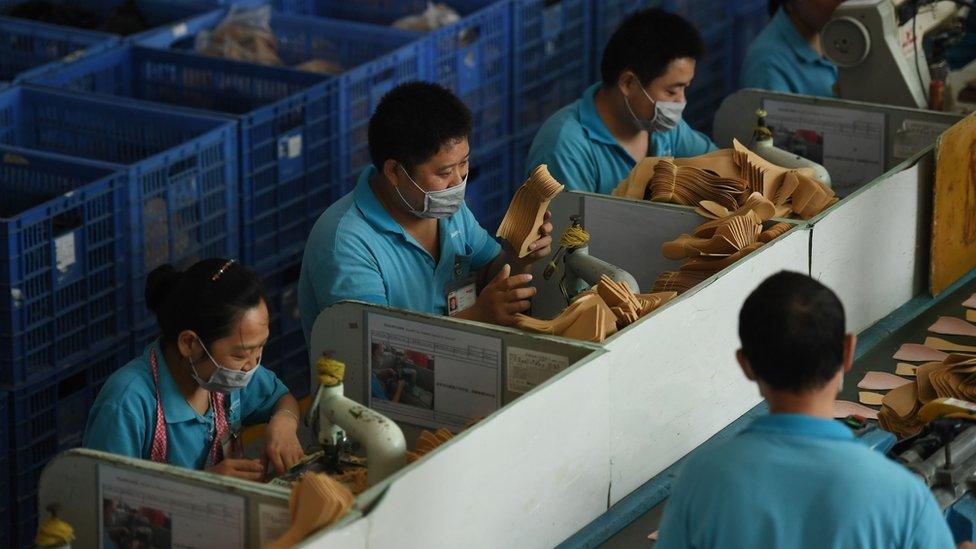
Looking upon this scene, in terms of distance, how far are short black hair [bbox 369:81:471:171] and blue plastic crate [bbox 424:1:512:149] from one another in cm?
228

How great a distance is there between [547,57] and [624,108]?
6.92 ft

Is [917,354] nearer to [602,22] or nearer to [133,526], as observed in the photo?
[133,526]

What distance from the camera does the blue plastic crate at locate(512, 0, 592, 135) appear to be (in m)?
6.45

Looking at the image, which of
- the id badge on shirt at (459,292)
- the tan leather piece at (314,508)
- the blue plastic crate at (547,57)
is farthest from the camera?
the blue plastic crate at (547,57)

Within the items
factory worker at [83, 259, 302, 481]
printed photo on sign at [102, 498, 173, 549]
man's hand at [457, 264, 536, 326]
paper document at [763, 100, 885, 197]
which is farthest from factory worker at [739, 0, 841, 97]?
printed photo on sign at [102, 498, 173, 549]

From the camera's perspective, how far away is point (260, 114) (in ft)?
17.0

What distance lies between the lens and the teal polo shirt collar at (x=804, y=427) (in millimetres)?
2281

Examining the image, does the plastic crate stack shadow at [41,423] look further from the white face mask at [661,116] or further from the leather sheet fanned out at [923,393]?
the leather sheet fanned out at [923,393]

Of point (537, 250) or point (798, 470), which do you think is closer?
point (798, 470)

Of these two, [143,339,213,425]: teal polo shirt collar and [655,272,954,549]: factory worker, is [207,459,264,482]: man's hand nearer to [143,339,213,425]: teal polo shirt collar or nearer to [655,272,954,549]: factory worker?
[143,339,213,425]: teal polo shirt collar

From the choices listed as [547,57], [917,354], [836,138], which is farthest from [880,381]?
[547,57]

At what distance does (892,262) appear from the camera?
425 centimetres

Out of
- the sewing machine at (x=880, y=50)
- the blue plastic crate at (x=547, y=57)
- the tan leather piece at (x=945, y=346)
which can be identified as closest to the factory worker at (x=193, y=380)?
the tan leather piece at (x=945, y=346)

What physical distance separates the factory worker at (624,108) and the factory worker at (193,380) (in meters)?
1.55
